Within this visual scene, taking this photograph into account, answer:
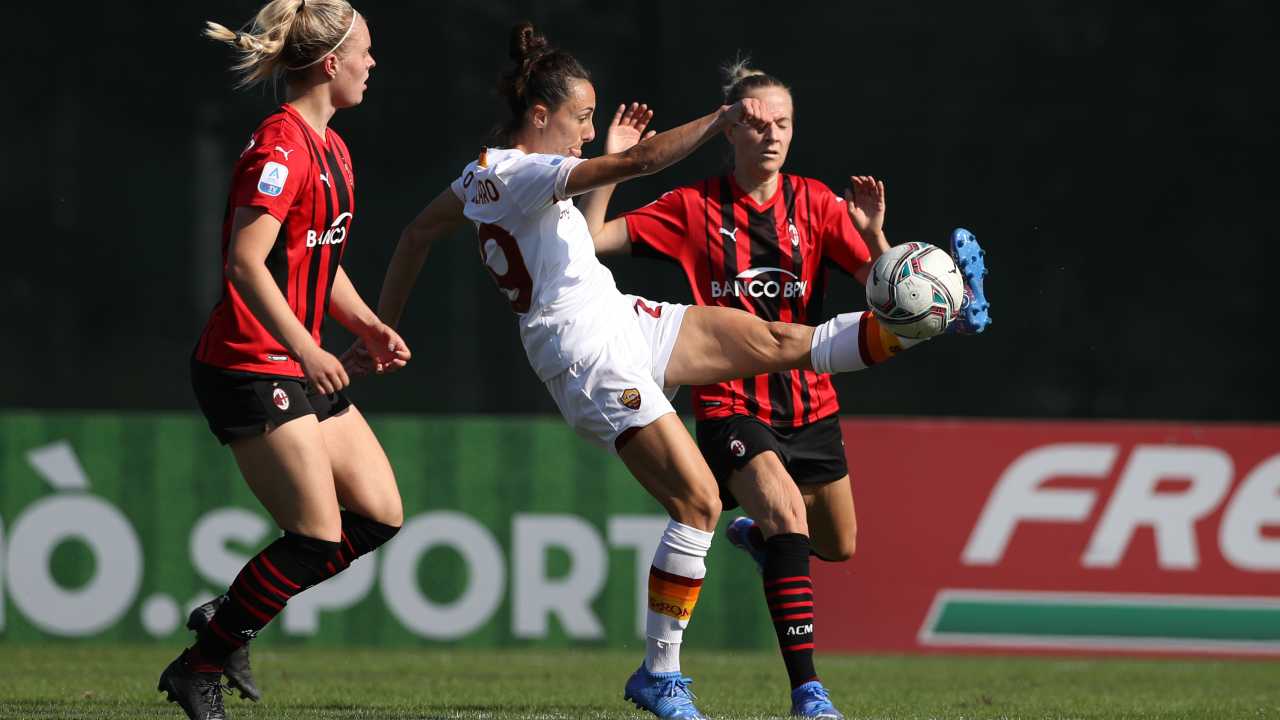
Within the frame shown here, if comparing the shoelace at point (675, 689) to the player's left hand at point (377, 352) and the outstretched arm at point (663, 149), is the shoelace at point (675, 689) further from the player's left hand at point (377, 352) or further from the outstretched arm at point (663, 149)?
the outstretched arm at point (663, 149)

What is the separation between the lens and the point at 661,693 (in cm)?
520

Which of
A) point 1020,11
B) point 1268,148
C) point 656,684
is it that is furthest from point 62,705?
point 1268,148

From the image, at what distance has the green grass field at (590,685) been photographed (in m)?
5.96

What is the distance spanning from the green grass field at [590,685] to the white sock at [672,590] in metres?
0.47

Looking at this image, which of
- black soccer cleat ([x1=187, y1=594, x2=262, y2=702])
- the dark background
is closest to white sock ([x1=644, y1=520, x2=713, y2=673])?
black soccer cleat ([x1=187, y1=594, x2=262, y2=702])

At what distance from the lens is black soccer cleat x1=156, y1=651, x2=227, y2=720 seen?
16.0 ft

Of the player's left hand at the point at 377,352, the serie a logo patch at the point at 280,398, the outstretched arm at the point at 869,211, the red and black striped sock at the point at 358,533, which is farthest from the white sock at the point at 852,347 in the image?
the serie a logo patch at the point at 280,398

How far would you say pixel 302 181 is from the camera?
15.9ft

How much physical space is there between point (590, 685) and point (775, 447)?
200 cm

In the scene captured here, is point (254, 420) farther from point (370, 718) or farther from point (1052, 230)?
point (1052, 230)

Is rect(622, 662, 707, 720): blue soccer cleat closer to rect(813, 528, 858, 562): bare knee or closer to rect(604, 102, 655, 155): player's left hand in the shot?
rect(813, 528, 858, 562): bare knee

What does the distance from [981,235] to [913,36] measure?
1284 millimetres

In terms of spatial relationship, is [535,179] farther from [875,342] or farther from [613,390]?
[875,342]

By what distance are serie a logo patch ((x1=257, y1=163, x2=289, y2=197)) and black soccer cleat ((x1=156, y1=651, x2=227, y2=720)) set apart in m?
1.38
